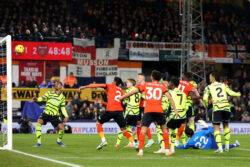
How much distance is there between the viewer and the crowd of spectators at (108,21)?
41.8 meters

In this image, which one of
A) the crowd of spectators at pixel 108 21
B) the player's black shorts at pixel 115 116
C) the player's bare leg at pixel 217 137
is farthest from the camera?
the crowd of spectators at pixel 108 21

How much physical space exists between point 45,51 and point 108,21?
653cm

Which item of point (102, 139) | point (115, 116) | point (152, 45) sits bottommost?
point (102, 139)

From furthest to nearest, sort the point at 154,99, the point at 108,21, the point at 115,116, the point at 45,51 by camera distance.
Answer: the point at 108,21 → the point at 45,51 → the point at 115,116 → the point at 154,99

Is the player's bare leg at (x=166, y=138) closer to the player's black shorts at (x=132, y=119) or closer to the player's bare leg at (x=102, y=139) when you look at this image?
the player's bare leg at (x=102, y=139)

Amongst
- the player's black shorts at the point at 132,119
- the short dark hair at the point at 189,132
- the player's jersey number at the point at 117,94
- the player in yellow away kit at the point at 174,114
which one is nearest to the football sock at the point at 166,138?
the player in yellow away kit at the point at 174,114

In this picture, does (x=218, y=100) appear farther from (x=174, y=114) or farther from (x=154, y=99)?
(x=154, y=99)

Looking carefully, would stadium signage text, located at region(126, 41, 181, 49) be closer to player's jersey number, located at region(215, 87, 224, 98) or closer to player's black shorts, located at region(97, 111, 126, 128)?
player's black shorts, located at region(97, 111, 126, 128)

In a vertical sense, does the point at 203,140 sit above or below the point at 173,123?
below

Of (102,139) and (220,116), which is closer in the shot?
(220,116)

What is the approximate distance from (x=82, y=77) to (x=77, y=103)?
228 inches

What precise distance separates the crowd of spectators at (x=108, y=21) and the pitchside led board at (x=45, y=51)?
381mm

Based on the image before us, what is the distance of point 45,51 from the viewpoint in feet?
136

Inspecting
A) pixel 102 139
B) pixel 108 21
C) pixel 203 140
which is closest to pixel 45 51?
pixel 108 21
